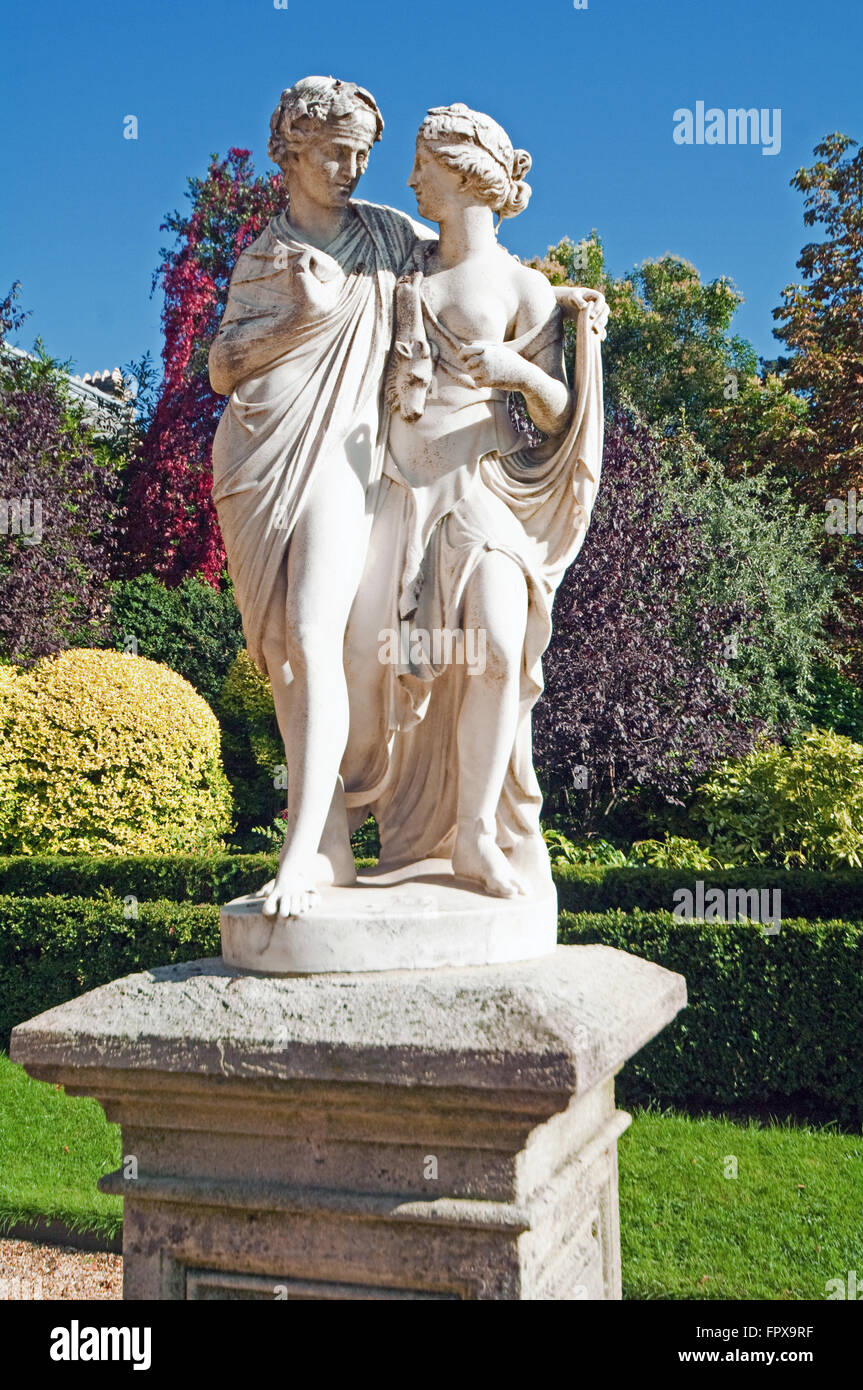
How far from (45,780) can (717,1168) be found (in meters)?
6.09

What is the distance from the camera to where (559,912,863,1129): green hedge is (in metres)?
6.77

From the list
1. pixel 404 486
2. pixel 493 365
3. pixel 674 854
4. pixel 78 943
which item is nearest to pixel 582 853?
pixel 674 854

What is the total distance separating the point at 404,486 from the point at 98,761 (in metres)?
7.10

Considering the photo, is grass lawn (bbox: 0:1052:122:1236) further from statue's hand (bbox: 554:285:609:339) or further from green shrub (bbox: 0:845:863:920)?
statue's hand (bbox: 554:285:609:339)

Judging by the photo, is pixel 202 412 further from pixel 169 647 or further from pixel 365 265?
pixel 365 265

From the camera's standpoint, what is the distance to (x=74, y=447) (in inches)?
549

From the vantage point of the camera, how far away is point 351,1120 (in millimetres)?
2508

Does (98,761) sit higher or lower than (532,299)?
lower

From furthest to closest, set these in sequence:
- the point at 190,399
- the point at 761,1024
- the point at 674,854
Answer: the point at 190,399, the point at 674,854, the point at 761,1024

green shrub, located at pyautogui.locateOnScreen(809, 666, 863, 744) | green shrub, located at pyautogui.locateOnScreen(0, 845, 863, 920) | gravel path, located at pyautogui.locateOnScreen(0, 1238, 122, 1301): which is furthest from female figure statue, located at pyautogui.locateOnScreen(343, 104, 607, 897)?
green shrub, located at pyautogui.locateOnScreen(809, 666, 863, 744)

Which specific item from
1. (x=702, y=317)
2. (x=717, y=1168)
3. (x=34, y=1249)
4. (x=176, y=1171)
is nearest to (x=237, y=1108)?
(x=176, y=1171)

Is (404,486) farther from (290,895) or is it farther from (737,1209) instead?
(737,1209)

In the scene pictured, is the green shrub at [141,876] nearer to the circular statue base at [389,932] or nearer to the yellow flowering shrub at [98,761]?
the yellow flowering shrub at [98,761]

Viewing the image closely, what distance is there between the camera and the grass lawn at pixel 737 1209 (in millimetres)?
4672
